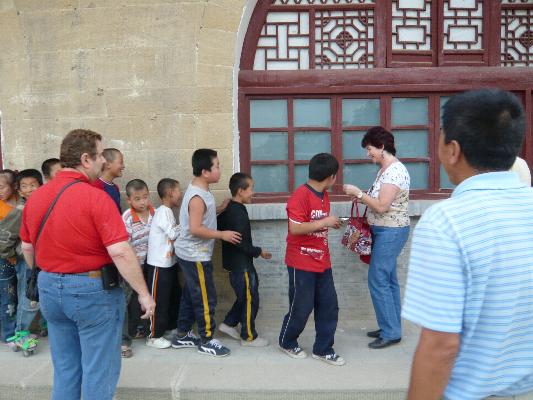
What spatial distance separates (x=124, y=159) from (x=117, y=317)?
2.22 m

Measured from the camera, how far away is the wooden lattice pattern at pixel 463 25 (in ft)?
17.3

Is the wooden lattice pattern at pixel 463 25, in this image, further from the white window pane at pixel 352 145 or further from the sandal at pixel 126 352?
the sandal at pixel 126 352

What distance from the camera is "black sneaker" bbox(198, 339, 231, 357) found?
168 inches

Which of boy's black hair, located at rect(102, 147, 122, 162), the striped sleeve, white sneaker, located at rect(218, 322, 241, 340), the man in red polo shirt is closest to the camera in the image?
the striped sleeve

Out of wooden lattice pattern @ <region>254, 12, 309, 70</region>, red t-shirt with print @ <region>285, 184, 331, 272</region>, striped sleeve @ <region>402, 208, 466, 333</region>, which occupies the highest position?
wooden lattice pattern @ <region>254, 12, 309, 70</region>

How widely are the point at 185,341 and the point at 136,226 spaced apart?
1085mm

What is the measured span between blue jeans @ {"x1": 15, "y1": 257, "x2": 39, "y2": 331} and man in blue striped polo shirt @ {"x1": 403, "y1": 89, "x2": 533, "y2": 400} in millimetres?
3800

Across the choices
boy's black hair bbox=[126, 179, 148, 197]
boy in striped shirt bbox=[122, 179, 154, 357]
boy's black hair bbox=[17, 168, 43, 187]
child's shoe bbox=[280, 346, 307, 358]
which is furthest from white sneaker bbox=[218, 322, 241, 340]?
boy's black hair bbox=[17, 168, 43, 187]

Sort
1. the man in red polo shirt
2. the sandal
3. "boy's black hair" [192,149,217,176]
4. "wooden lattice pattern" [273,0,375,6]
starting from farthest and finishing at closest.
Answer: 1. "wooden lattice pattern" [273,0,375,6]
2. the sandal
3. "boy's black hair" [192,149,217,176]
4. the man in red polo shirt

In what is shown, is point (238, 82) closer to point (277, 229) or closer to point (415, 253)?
point (277, 229)

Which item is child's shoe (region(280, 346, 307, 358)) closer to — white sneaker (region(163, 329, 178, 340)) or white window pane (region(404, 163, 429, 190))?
white sneaker (region(163, 329, 178, 340))

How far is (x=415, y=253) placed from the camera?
155cm

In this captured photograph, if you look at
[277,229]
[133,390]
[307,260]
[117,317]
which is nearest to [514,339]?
[117,317]

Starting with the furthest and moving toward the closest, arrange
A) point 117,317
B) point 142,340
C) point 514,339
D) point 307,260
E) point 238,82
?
point 238,82 → point 142,340 → point 307,260 → point 117,317 → point 514,339
